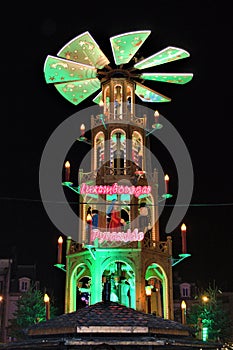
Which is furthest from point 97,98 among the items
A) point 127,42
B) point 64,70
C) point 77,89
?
point 127,42

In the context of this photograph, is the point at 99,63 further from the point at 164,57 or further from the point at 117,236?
the point at 117,236

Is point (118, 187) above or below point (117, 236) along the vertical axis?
above

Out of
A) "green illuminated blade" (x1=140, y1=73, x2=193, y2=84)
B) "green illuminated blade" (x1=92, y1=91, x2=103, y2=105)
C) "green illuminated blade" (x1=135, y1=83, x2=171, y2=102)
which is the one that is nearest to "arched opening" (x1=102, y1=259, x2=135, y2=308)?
"green illuminated blade" (x1=135, y1=83, x2=171, y2=102)

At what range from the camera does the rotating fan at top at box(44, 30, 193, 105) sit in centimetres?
2870

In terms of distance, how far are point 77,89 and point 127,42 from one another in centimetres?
527

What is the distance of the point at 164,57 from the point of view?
29.4 meters

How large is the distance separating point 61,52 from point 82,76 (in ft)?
6.70

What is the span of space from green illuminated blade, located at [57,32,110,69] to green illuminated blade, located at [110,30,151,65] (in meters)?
1.12

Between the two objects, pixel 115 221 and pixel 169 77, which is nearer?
pixel 115 221

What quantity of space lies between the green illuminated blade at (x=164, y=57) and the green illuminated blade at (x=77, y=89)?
358 cm

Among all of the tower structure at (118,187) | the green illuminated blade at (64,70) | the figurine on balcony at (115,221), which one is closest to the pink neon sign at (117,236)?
the tower structure at (118,187)

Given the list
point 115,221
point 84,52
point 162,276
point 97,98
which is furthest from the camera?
point 97,98

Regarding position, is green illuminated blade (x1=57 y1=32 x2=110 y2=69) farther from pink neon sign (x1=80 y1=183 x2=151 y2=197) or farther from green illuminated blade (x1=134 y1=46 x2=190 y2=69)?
pink neon sign (x1=80 y1=183 x2=151 y2=197)

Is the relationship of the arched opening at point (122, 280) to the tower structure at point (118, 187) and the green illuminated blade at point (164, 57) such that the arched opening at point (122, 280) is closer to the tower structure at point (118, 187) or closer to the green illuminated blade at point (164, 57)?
the tower structure at point (118, 187)
